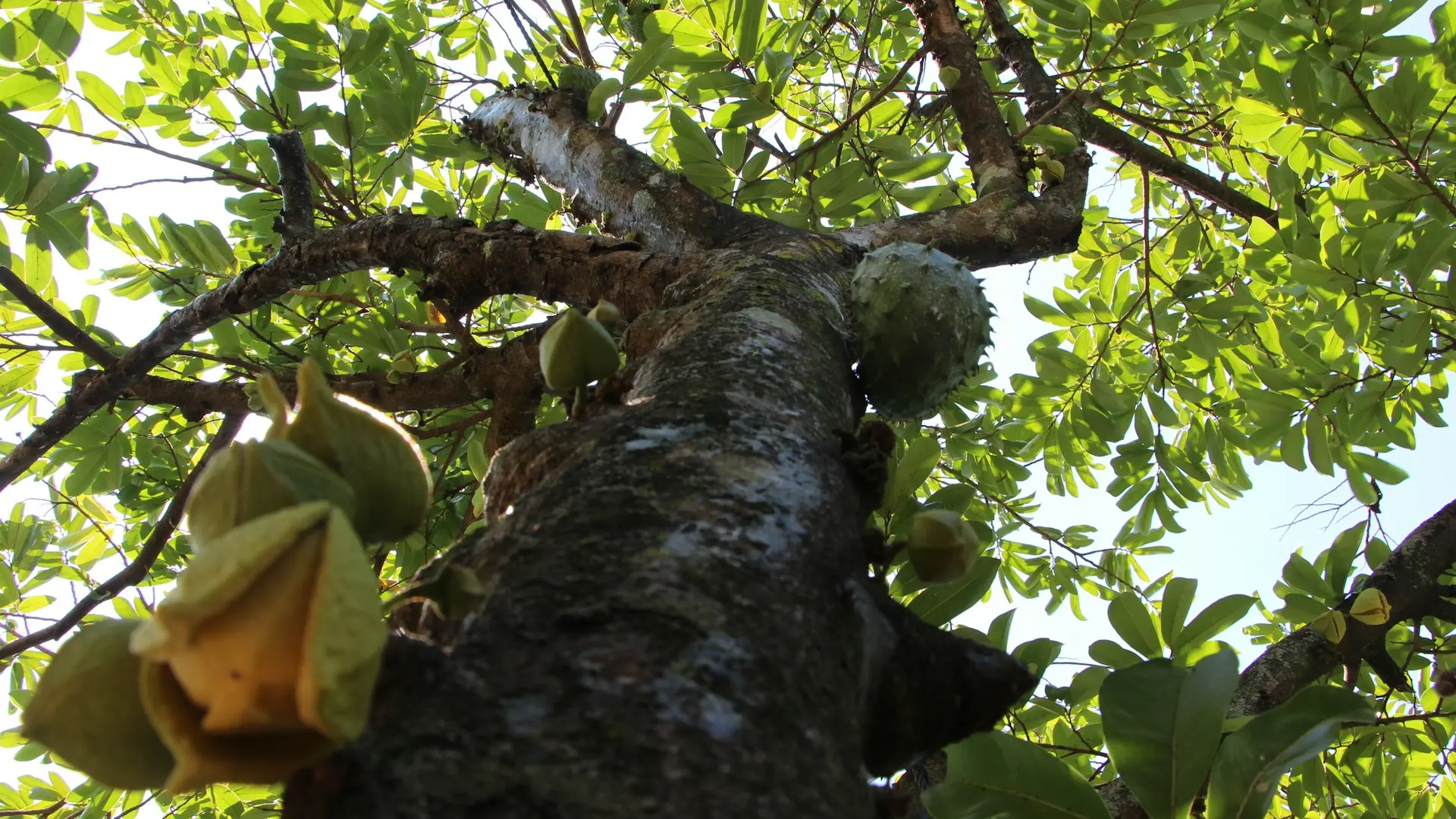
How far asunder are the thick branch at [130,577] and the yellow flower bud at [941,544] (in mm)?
1571

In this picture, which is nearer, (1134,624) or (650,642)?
(650,642)

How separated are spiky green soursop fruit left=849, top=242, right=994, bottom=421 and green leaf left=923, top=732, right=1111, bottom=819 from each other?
27.4 inches

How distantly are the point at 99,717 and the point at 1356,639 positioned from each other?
7.56 ft

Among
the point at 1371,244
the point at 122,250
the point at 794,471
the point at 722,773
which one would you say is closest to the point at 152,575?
the point at 122,250

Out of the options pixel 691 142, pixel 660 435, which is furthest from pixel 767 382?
pixel 691 142

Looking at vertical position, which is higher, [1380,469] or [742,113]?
[742,113]

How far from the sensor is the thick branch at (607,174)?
7.42ft

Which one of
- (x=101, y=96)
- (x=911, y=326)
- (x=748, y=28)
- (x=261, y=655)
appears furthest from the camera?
(x=101, y=96)

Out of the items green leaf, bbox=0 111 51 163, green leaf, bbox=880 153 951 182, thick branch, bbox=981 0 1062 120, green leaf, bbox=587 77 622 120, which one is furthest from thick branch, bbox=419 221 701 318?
thick branch, bbox=981 0 1062 120

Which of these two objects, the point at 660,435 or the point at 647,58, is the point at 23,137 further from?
the point at 660,435

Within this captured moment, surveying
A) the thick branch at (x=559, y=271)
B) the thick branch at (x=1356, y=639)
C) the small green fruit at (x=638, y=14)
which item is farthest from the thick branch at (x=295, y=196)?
the thick branch at (x=1356, y=639)

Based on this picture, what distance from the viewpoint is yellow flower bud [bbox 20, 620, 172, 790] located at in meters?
0.65

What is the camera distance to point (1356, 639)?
2.01 meters

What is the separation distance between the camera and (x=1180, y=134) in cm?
346
